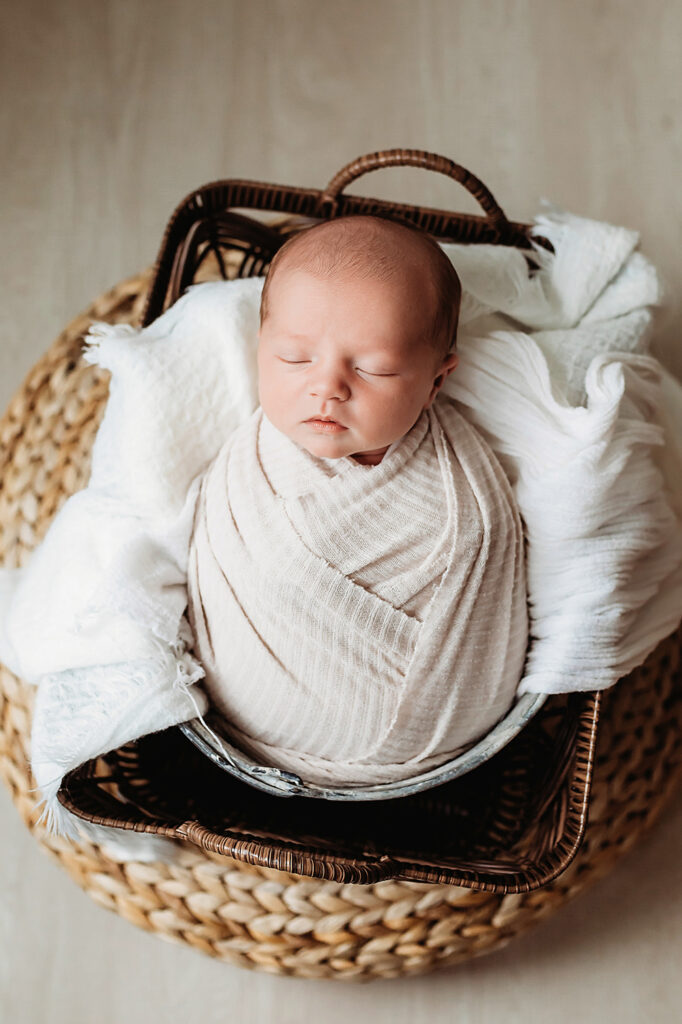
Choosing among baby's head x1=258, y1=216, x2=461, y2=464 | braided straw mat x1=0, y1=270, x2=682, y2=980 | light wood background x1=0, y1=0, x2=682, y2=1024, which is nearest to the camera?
baby's head x1=258, y1=216, x2=461, y2=464

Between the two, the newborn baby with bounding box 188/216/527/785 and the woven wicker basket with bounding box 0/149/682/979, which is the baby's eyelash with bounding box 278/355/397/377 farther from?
the woven wicker basket with bounding box 0/149/682/979

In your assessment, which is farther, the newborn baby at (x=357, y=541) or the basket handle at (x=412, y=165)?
the basket handle at (x=412, y=165)

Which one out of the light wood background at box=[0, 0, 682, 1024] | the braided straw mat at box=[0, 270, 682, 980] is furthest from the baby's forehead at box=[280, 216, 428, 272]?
the light wood background at box=[0, 0, 682, 1024]

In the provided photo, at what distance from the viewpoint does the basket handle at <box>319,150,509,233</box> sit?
3.23 feet

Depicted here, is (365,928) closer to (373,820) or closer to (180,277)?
(373,820)

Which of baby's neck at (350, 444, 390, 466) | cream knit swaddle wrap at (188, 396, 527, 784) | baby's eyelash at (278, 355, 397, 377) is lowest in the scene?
cream knit swaddle wrap at (188, 396, 527, 784)

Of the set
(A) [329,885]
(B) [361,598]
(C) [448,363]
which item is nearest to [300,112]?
(C) [448,363]

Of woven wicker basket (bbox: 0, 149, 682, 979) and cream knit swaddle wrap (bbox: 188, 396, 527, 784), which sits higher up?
cream knit swaddle wrap (bbox: 188, 396, 527, 784)

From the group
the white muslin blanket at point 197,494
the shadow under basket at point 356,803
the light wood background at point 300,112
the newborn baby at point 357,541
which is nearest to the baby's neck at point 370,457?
the newborn baby at point 357,541

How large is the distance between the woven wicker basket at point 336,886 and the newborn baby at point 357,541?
146 mm

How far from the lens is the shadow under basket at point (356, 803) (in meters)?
0.96

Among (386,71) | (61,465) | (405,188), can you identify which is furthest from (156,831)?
(386,71)

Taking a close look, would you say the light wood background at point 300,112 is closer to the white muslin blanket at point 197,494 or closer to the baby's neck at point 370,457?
the white muslin blanket at point 197,494

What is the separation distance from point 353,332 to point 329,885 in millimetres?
526
